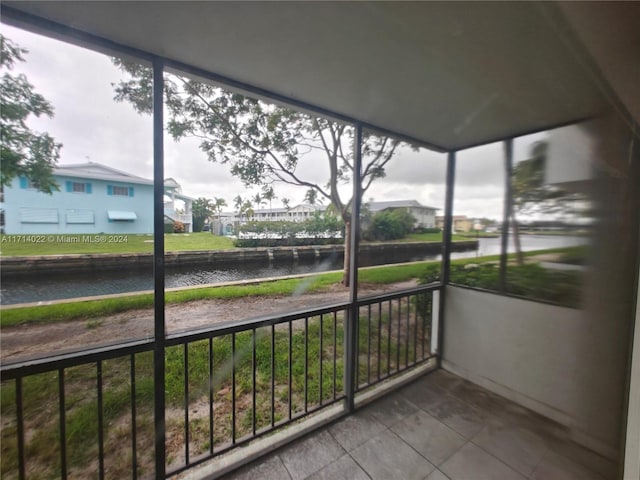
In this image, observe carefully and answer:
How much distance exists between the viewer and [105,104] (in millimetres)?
1078

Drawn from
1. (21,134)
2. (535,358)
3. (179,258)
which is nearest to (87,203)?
(21,134)

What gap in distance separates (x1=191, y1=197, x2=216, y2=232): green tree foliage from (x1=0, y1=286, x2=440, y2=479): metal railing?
0.59m

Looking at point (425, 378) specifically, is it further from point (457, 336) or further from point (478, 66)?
point (478, 66)

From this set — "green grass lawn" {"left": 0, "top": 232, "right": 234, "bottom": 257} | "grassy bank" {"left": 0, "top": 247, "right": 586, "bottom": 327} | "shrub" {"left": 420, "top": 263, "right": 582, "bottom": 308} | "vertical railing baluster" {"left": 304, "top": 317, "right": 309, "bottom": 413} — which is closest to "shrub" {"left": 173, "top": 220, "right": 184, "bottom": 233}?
"green grass lawn" {"left": 0, "top": 232, "right": 234, "bottom": 257}

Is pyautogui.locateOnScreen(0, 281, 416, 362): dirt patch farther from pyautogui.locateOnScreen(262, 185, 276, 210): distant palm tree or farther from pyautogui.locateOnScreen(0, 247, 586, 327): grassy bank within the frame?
pyautogui.locateOnScreen(262, 185, 276, 210): distant palm tree

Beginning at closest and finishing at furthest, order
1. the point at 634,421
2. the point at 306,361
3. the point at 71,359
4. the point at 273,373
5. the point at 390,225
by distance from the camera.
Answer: the point at 634,421, the point at 71,359, the point at 273,373, the point at 306,361, the point at 390,225

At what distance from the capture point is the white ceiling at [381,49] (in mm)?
924

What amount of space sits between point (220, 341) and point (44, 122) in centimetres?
130

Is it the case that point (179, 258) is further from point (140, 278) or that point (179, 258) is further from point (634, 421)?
point (634, 421)

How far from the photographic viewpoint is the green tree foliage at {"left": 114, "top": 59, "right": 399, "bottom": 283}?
1.24m

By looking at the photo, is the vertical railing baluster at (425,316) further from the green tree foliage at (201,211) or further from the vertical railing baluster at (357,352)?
the green tree foliage at (201,211)

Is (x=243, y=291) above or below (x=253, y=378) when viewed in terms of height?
above

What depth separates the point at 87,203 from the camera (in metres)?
1.07

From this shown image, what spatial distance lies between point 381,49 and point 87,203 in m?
1.54
